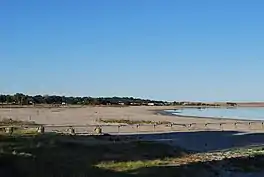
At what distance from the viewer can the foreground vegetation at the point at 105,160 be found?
17.1 m

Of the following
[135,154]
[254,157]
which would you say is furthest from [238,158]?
[135,154]

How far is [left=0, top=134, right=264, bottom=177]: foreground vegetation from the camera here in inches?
674

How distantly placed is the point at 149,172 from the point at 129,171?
0.78 meters

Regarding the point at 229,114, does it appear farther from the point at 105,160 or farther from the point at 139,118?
the point at 105,160

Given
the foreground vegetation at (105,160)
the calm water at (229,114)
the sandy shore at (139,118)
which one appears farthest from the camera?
the calm water at (229,114)

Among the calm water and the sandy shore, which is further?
the calm water

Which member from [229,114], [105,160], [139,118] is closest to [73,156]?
[105,160]

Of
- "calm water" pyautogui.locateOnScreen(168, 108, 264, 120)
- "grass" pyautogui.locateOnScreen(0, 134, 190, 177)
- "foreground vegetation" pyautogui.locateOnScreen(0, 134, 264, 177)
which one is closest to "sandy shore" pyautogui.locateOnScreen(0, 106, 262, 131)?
"calm water" pyautogui.locateOnScreen(168, 108, 264, 120)

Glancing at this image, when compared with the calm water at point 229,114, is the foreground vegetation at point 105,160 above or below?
below

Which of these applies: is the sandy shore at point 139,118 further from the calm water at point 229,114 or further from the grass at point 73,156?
the grass at point 73,156

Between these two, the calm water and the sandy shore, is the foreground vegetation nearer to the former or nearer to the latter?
the sandy shore

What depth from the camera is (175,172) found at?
68.7 ft

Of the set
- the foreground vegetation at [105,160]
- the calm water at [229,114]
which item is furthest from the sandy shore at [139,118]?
the foreground vegetation at [105,160]

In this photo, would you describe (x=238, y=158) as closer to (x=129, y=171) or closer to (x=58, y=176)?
(x=129, y=171)
